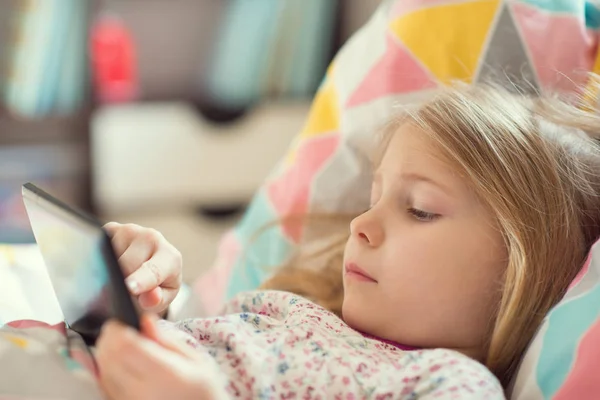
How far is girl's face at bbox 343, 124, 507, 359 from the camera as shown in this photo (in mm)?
760

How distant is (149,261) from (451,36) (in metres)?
0.53

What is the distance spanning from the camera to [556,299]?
771 mm

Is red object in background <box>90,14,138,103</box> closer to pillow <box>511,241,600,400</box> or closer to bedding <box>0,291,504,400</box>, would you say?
bedding <box>0,291,504,400</box>

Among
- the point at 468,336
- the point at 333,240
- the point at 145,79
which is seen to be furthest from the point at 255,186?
the point at 468,336

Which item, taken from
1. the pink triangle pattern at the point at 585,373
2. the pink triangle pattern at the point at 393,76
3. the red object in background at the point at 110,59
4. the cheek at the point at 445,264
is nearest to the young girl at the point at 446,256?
the cheek at the point at 445,264

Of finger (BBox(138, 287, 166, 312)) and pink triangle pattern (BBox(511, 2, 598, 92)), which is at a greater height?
pink triangle pattern (BBox(511, 2, 598, 92))

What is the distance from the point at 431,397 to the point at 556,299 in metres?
0.22

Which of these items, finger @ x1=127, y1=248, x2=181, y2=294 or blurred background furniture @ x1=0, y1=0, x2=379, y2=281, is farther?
blurred background furniture @ x1=0, y1=0, x2=379, y2=281

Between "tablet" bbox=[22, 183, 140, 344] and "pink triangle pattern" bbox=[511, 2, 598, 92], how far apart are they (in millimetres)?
649

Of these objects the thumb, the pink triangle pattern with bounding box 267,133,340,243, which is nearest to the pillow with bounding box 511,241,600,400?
the thumb

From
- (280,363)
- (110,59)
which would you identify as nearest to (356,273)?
(280,363)

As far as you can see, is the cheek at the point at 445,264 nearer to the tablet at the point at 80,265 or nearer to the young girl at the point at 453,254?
the young girl at the point at 453,254

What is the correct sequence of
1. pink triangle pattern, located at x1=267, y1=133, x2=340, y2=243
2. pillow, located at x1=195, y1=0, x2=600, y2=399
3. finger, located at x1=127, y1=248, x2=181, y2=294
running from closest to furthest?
finger, located at x1=127, y1=248, x2=181, y2=294 < pillow, located at x1=195, y1=0, x2=600, y2=399 < pink triangle pattern, located at x1=267, y1=133, x2=340, y2=243

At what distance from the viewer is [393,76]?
1054 millimetres
